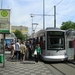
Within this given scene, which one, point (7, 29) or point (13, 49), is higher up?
point (7, 29)

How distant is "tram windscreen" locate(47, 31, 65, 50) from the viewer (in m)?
21.5

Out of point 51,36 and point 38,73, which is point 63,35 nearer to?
point 51,36

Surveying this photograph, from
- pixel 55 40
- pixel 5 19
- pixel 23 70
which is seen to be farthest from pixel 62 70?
pixel 55 40

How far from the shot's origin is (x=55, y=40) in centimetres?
2180

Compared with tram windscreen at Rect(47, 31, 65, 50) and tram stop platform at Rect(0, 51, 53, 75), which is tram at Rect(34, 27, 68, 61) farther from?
tram stop platform at Rect(0, 51, 53, 75)

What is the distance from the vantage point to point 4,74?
13.2 m

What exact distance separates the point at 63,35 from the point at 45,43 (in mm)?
1754

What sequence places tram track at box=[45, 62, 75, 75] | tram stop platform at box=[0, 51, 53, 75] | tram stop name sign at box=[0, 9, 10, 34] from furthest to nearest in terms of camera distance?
tram stop name sign at box=[0, 9, 10, 34] → tram track at box=[45, 62, 75, 75] → tram stop platform at box=[0, 51, 53, 75]

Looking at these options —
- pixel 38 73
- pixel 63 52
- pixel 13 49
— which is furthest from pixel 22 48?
pixel 38 73

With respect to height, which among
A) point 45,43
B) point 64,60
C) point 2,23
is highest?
point 2,23

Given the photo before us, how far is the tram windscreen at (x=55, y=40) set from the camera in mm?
21516

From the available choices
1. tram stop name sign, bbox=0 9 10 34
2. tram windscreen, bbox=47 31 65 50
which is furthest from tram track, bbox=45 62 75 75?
tram stop name sign, bbox=0 9 10 34

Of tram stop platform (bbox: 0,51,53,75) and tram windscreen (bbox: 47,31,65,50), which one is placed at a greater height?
tram windscreen (bbox: 47,31,65,50)

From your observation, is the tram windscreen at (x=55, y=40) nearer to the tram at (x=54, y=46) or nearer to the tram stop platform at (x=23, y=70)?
the tram at (x=54, y=46)
